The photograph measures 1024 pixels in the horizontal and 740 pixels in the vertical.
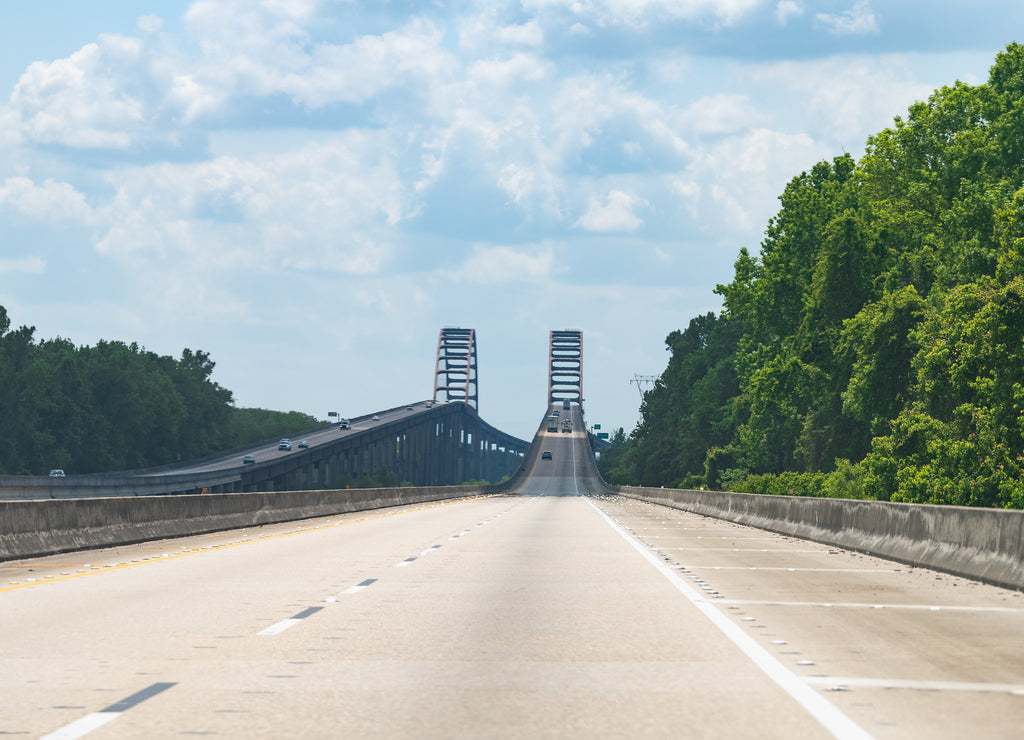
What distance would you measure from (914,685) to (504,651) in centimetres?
298

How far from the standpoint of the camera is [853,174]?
67.1 metres

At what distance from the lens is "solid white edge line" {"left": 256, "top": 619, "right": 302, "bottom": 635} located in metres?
11.3

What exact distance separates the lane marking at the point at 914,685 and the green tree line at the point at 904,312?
29.9 meters

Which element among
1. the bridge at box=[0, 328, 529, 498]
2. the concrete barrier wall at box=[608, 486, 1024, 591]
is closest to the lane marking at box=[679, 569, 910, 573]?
the concrete barrier wall at box=[608, 486, 1024, 591]

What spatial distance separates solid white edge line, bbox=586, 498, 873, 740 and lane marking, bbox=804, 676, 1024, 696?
16cm

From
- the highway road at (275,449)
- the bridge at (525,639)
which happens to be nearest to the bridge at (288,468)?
the highway road at (275,449)

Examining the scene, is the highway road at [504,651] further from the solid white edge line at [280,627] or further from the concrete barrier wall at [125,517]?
the concrete barrier wall at [125,517]

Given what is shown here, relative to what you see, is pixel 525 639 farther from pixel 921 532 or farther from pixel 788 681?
pixel 921 532

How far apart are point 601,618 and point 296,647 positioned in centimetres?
320

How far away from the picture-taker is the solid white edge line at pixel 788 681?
7123 millimetres

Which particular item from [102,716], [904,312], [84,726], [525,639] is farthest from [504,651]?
[904,312]

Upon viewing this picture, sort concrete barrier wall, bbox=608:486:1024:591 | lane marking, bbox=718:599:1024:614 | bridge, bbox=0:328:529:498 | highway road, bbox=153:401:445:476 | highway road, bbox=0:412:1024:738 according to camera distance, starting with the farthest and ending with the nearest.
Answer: highway road, bbox=153:401:445:476, bridge, bbox=0:328:529:498, concrete barrier wall, bbox=608:486:1024:591, lane marking, bbox=718:599:1024:614, highway road, bbox=0:412:1024:738

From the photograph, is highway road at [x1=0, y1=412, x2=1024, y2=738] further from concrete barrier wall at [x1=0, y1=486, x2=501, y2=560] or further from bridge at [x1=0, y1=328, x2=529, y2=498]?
bridge at [x1=0, y1=328, x2=529, y2=498]

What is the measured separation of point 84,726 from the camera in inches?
281
